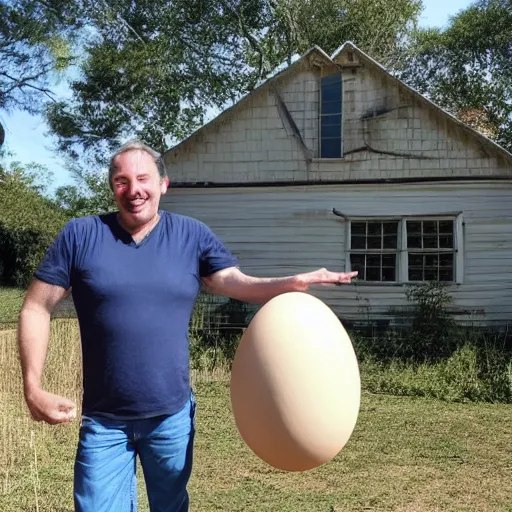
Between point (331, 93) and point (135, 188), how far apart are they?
10401 mm

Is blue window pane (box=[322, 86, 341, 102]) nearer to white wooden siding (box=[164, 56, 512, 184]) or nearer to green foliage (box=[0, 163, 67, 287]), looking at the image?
white wooden siding (box=[164, 56, 512, 184])

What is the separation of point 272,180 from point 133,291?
10.1 meters

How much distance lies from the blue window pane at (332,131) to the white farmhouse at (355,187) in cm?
3

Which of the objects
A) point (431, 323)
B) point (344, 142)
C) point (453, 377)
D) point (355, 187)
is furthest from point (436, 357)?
point (344, 142)

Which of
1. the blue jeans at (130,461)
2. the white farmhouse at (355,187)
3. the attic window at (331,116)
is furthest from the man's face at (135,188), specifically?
the attic window at (331,116)

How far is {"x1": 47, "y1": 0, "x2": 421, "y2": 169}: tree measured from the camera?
2572 centimetres

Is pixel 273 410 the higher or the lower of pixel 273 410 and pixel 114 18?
the lower

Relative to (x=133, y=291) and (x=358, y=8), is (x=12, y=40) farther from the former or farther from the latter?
(x=133, y=291)

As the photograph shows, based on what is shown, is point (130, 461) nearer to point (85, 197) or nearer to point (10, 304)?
point (10, 304)

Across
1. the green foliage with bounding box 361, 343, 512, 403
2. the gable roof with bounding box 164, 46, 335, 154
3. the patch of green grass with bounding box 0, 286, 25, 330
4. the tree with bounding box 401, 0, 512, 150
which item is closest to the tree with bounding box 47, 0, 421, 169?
the tree with bounding box 401, 0, 512, 150

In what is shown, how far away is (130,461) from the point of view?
2.89m

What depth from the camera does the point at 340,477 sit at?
Result: 579 cm

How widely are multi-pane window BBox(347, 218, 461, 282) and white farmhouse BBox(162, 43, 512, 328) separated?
0.02 metres

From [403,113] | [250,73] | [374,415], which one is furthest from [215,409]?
[250,73]
